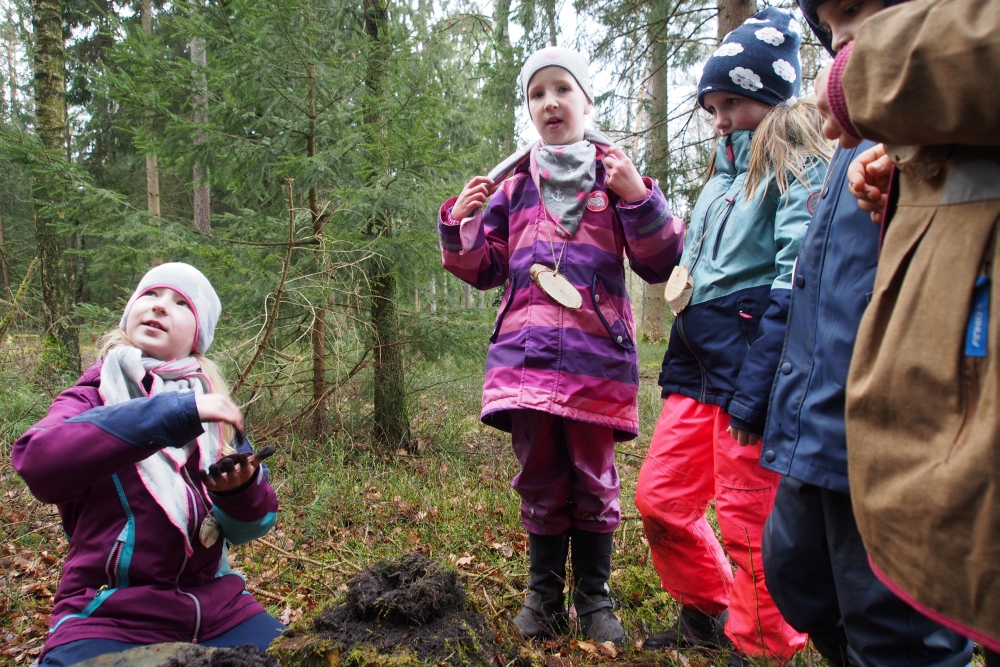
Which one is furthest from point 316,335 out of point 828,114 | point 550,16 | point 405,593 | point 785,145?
point 550,16

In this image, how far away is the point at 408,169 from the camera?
495 centimetres

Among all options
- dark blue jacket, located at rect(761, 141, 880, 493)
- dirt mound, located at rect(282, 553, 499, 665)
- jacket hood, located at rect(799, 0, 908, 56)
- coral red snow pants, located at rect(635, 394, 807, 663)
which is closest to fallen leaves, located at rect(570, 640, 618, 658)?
coral red snow pants, located at rect(635, 394, 807, 663)

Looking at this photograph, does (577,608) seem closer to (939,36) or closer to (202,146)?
(939,36)

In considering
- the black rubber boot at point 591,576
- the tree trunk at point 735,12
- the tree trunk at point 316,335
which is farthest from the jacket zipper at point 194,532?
the tree trunk at point 735,12

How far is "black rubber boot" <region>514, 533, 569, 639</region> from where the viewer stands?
2.62 metres

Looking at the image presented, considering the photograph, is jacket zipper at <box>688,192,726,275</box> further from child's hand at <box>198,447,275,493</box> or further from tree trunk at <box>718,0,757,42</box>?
tree trunk at <box>718,0,757,42</box>

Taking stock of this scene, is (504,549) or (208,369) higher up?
(208,369)

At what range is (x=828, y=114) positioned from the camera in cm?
133

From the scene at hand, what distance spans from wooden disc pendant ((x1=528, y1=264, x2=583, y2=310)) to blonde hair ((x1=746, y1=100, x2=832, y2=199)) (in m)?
0.77

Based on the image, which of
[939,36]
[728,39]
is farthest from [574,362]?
[939,36]

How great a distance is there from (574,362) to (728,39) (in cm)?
147

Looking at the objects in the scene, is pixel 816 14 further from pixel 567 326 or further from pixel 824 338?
pixel 567 326

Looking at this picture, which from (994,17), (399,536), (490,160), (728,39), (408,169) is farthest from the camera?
(490,160)

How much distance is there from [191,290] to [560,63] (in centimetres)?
182
